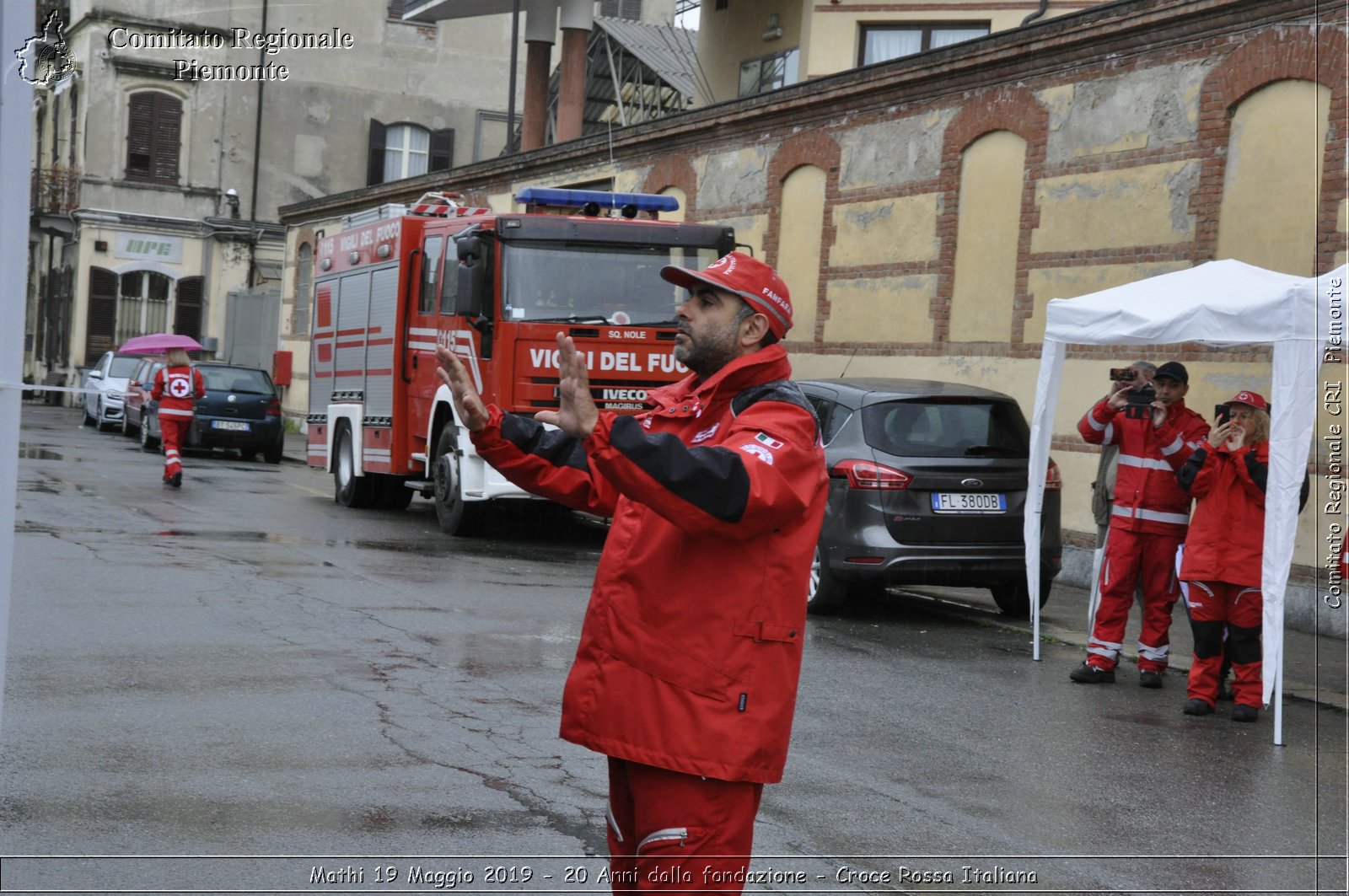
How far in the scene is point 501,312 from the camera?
45.7ft

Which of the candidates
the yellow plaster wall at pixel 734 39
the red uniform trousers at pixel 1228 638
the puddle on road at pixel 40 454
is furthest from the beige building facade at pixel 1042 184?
the puddle on road at pixel 40 454

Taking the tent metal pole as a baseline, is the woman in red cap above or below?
above

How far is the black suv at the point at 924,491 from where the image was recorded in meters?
10.7

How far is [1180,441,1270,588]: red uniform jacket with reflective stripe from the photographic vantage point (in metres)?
8.59

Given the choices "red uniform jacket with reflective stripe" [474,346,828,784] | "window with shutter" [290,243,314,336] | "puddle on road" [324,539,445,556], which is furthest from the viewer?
"window with shutter" [290,243,314,336]

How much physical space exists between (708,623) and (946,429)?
26.9 ft

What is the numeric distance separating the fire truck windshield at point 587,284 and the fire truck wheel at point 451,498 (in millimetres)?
1703

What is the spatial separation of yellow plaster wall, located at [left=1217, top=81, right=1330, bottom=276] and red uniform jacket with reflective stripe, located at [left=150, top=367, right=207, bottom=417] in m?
12.2

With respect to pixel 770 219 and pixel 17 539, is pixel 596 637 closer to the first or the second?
pixel 17 539

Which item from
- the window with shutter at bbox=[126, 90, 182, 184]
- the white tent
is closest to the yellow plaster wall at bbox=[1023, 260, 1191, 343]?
the white tent

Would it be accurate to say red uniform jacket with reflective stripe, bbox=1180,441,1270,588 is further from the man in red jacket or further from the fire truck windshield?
the fire truck windshield

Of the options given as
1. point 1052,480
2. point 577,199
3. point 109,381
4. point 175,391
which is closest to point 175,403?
point 175,391

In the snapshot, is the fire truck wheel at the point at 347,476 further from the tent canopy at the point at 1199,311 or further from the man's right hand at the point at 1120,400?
the man's right hand at the point at 1120,400

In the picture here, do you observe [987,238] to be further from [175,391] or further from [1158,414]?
[175,391]
